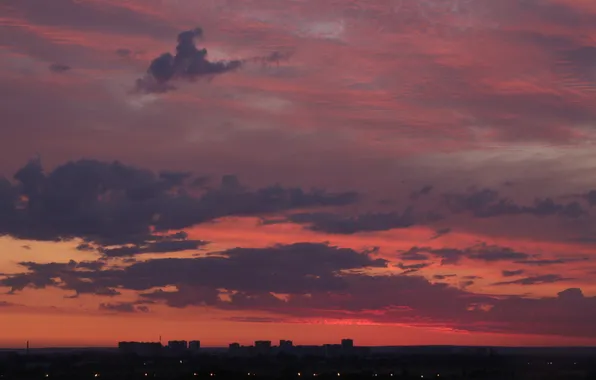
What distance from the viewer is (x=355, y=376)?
626 feet

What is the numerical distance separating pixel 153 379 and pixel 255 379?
18688mm

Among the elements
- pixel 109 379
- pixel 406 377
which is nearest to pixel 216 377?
pixel 109 379

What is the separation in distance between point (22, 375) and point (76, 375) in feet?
35.7

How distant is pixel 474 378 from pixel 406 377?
13.9m

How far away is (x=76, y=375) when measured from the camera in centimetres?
19425

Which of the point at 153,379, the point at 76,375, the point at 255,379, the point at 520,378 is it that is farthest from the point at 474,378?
the point at 76,375

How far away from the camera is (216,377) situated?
182250mm

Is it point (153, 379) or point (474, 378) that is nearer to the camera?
point (153, 379)

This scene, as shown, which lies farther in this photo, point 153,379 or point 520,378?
point 520,378

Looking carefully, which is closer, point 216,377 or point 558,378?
point 216,377

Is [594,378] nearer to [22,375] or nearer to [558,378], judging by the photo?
[558,378]

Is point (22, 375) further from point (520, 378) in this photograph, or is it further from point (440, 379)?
point (520, 378)

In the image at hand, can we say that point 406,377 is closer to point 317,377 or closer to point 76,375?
point 317,377

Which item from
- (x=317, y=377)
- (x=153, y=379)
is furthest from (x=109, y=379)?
(x=317, y=377)
